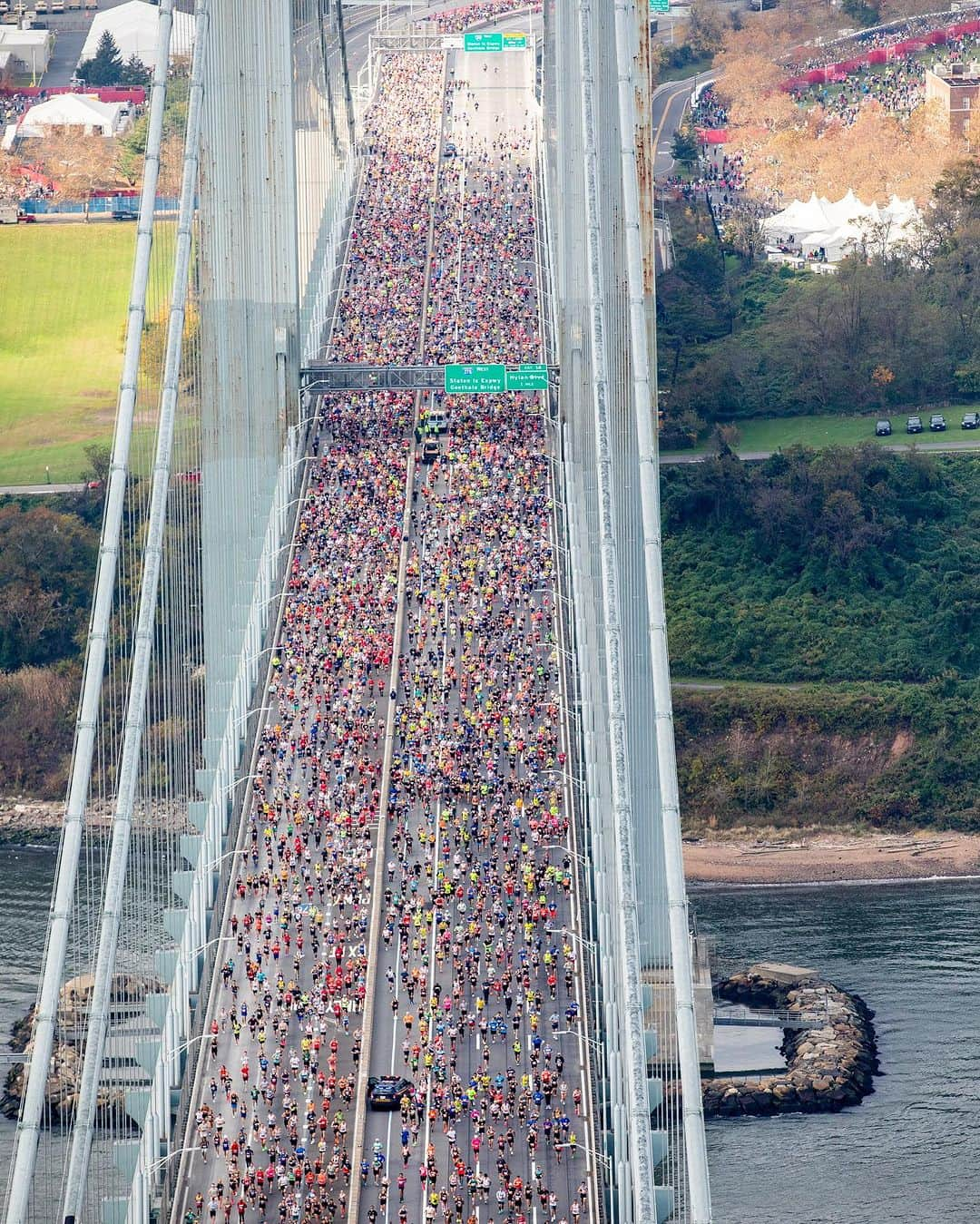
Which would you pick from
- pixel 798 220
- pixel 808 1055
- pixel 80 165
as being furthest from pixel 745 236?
pixel 808 1055

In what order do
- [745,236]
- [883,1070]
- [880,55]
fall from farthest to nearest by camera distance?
[880,55]
[745,236]
[883,1070]

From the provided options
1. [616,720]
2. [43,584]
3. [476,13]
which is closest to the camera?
[616,720]

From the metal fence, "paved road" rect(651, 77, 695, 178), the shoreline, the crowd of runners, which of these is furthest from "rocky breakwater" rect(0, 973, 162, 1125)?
"paved road" rect(651, 77, 695, 178)

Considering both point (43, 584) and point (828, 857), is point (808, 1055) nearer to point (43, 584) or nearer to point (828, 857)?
point (828, 857)

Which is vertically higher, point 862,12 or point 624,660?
point 862,12

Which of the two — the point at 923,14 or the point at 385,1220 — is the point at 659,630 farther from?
the point at 923,14

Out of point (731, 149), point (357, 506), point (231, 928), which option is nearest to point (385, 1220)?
point (231, 928)
